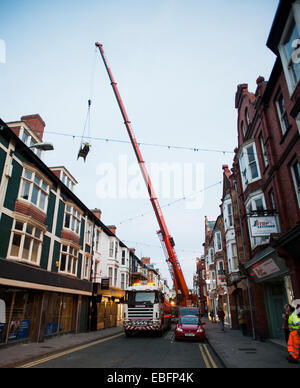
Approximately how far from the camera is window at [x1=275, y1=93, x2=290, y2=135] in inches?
477

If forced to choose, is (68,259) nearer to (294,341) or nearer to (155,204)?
(155,204)

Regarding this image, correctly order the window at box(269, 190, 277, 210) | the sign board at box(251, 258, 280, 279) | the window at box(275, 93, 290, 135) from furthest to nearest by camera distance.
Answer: the window at box(269, 190, 277, 210)
the sign board at box(251, 258, 280, 279)
the window at box(275, 93, 290, 135)

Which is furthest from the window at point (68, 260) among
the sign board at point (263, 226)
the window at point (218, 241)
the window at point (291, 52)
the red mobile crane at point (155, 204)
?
the window at point (218, 241)

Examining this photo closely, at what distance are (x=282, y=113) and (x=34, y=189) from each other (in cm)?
1451

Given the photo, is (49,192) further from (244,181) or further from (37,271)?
(244,181)

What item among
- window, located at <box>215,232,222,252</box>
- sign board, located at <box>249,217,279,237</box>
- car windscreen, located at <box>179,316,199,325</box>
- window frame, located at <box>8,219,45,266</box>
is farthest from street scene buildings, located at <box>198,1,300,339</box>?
window, located at <box>215,232,222,252</box>

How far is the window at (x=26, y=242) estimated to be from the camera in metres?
13.9

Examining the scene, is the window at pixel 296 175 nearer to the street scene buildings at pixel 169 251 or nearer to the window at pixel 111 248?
the street scene buildings at pixel 169 251

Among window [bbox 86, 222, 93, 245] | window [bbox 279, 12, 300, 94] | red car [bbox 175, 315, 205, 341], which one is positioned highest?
window [bbox 279, 12, 300, 94]

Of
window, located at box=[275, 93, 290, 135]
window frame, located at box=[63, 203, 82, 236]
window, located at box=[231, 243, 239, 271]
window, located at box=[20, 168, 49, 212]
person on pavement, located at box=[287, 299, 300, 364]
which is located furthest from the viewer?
window, located at box=[231, 243, 239, 271]

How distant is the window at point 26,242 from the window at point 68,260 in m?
3.33

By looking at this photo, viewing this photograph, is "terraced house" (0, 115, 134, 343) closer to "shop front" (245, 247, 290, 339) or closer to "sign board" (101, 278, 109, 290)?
"sign board" (101, 278, 109, 290)

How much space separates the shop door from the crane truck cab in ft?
22.8
